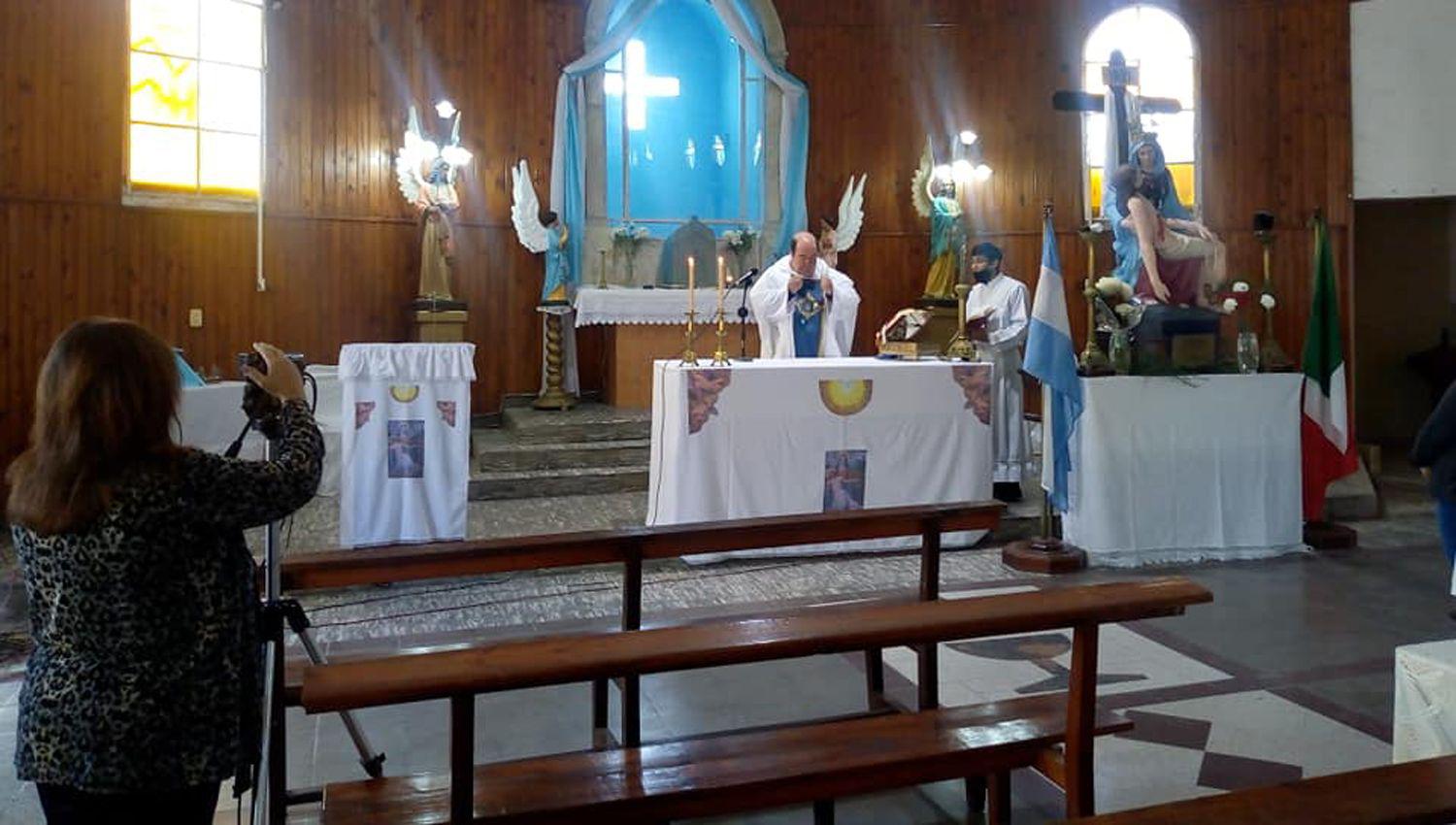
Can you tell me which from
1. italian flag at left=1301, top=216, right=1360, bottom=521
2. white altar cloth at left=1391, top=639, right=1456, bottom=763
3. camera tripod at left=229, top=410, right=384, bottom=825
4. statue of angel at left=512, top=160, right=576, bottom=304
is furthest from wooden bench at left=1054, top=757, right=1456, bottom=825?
statue of angel at left=512, top=160, right=576, bottom=304

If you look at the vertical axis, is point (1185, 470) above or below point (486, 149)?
below

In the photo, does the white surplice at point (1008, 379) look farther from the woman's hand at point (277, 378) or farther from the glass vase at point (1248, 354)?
the woman's hand at point (277, 378)

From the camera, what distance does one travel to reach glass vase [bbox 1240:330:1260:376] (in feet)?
21.8

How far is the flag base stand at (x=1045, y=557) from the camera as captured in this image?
242 inches

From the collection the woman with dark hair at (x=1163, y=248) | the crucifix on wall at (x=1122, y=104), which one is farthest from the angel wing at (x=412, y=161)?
the woman with dark hair at (x=1163, y=248)

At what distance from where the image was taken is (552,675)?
2.11 meters

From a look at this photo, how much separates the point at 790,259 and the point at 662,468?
214cm

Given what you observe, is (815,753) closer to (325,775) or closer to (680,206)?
(325,775)

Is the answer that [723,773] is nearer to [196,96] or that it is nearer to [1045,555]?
[1045,555]

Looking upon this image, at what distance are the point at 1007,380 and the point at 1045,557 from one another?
5.50 ft

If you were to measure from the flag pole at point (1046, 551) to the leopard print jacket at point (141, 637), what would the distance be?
15.9 feet

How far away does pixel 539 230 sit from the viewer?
10.4 m

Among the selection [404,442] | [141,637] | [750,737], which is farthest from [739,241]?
[141,637]

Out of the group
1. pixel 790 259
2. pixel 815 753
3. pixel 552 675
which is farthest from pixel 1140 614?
pixel 790 259
